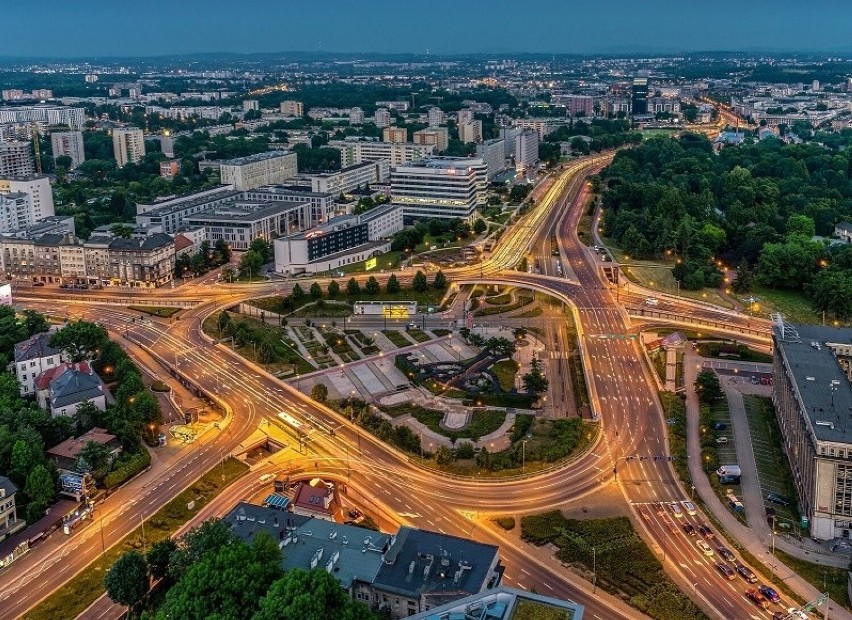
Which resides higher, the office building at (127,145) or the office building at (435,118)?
the office building at (435,118)

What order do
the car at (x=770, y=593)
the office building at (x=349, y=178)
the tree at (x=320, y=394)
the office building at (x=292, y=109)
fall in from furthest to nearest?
the office building at (x=292, y=109) → the office building at (x=349, y=178) → the tree at (x=320, y=394) → the car at (x=770, y=593)

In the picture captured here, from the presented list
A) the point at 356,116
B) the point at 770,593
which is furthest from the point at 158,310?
the point at 356,116

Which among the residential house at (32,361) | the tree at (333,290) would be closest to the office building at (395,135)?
the tree at (333,290)

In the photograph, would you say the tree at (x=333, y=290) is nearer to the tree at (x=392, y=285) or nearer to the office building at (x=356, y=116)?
the tree at (x=392, y=285)

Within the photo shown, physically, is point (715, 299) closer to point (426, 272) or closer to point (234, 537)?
point (426, 272)

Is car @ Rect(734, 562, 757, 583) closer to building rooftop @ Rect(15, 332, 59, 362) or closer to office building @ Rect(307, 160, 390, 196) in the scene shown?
building rooftop @ Rect(15, 332, 59, 362)
